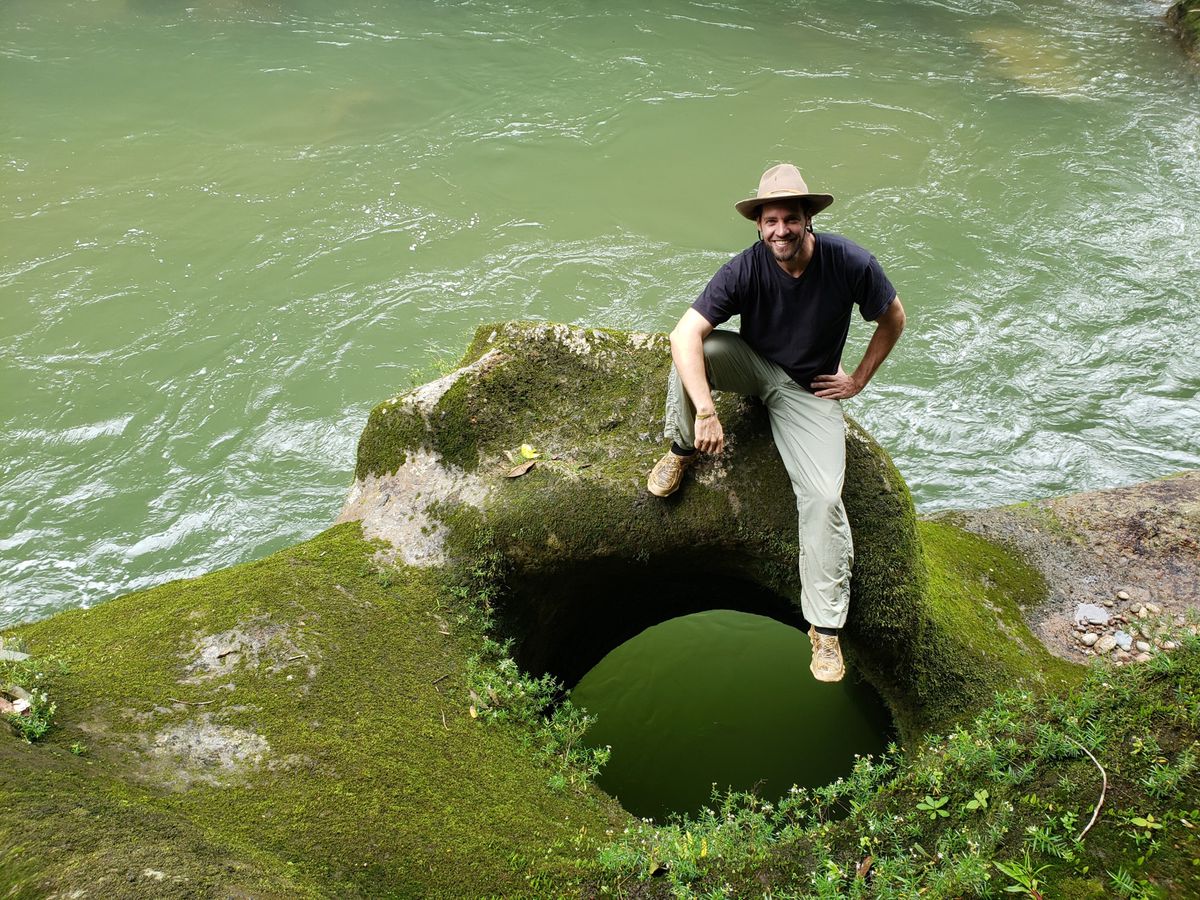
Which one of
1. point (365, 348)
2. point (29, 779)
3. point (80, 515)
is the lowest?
point (80, 515)

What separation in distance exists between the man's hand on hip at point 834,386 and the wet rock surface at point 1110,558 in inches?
75.6

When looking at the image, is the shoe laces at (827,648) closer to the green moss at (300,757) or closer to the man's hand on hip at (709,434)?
the man's hand on hip at (709,434)

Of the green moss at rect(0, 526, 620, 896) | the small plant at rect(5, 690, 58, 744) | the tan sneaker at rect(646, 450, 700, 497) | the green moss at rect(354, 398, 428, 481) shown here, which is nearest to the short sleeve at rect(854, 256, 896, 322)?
the tan sneaker at rect(646, 450, 700, 497)

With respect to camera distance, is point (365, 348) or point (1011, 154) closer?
point (365, 348)

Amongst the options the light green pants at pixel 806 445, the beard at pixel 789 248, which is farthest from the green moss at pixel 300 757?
the beard at pixel 789 248

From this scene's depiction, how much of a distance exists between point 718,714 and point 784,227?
3.90 meters

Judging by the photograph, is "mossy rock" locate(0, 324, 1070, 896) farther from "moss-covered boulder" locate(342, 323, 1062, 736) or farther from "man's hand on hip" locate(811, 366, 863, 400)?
"man's hand on hip" locate(811, 366, 863, 400)

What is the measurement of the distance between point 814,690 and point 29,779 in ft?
17.0

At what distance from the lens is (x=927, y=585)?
4.84 metres

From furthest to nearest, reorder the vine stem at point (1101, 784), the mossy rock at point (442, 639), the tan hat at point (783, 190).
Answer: the tan hat at point (783, 190), the mossy rock at point (442, 639), the vine stem at point (1101, 784)

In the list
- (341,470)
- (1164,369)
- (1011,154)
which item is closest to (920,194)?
(1011,154)

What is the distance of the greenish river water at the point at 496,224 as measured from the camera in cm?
899

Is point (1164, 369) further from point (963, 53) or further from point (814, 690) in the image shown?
point (963, 53)

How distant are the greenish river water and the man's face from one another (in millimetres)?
3720
